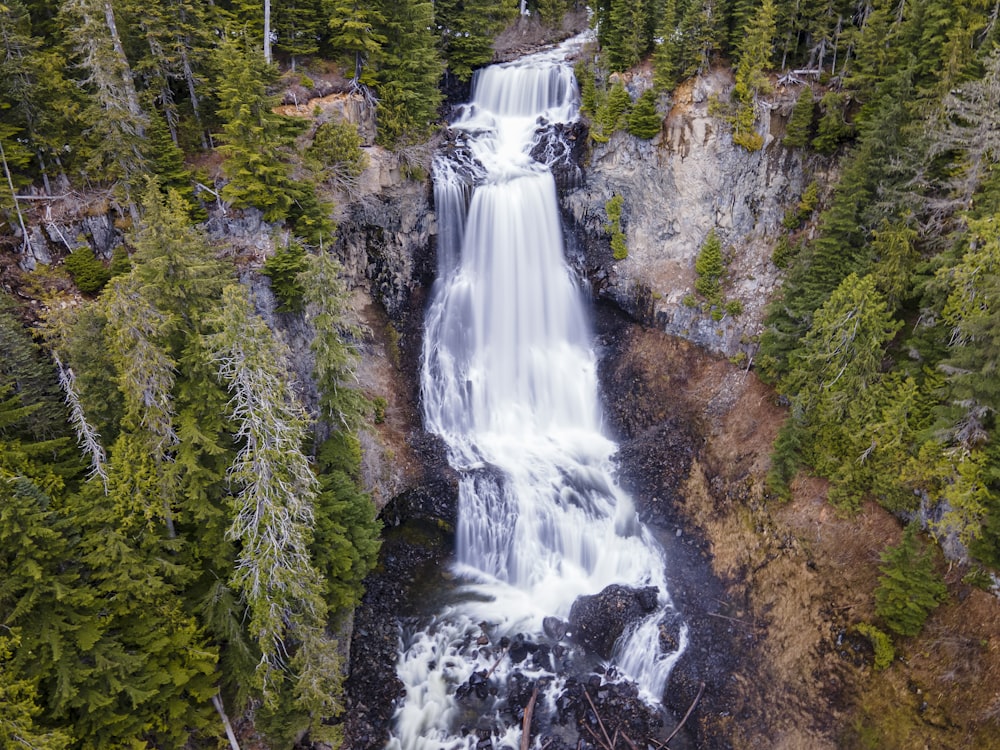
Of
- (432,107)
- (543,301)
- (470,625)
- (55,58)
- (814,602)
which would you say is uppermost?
(55,58)

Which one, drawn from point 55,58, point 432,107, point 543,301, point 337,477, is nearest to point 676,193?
point 543,301

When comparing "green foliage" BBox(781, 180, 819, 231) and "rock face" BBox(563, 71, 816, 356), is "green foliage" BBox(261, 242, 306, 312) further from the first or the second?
"green foliage" BBox(781, 180, 819, 231)

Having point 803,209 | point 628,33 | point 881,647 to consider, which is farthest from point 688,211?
point 881,647

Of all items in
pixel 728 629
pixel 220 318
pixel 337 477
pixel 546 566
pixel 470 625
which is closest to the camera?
pixel 220 318

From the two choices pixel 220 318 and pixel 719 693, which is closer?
pixel 220 318

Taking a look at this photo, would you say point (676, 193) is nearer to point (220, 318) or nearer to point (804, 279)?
point (804, 279)

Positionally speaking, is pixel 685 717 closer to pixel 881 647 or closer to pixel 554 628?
pixel 554 628
